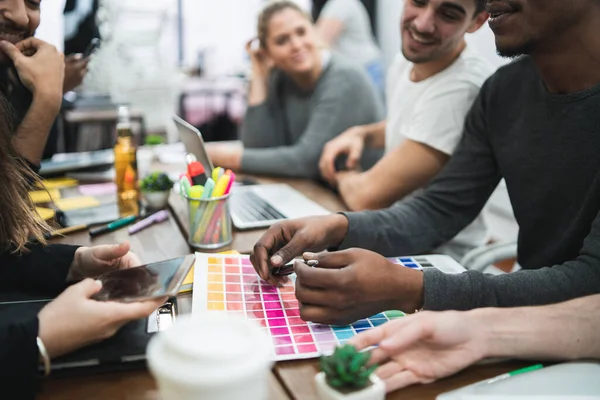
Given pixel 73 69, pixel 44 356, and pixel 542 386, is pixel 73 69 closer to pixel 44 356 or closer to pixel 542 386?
pixel 44 356

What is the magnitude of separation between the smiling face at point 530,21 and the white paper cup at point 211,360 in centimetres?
86

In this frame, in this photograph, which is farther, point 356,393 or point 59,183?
point 59,183

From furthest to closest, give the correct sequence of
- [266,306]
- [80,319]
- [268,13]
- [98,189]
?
[268,13] < [98,189] < [266,306] < [80,319]

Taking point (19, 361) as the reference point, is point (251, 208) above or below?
below

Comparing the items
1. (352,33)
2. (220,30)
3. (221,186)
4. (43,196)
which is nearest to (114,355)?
(221,186)

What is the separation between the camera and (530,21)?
42.5 inches

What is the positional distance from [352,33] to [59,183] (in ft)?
8.10

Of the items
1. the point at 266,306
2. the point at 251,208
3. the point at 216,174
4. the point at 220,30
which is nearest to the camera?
the point at 266,306

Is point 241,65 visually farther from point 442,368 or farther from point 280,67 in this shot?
point 442,368

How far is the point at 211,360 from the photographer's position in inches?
18.9

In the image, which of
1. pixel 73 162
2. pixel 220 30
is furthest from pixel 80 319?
pixel 220 30

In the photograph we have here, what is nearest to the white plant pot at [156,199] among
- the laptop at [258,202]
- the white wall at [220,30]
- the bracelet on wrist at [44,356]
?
the laptop at [258,202]

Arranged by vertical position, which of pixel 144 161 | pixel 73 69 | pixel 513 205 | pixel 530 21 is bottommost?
pixel 144 161

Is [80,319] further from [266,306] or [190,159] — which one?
[190,159]
